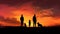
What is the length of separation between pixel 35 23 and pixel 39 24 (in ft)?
11.3

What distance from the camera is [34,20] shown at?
104688mm

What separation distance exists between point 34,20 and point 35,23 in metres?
3.06

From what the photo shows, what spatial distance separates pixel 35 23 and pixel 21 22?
6416 millimetres

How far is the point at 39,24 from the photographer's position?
362 feet

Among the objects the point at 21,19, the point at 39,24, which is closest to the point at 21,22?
the point at 21,19

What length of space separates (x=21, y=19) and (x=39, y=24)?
28.6 feet

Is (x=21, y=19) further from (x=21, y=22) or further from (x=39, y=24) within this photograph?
(x=39, y=24)

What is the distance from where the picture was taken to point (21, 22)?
10844 centimetres

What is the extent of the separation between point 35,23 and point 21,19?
6658 millimetres

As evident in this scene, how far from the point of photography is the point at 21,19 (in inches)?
4272

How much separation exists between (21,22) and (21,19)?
4.46 ft
